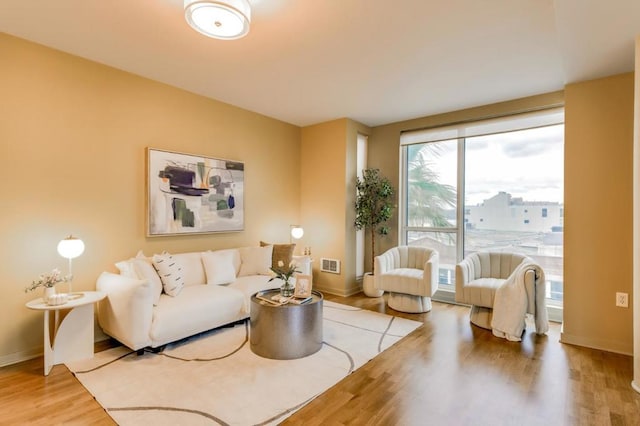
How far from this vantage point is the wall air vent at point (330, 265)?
5.18 meters

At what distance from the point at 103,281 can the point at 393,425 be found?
9.27 feet

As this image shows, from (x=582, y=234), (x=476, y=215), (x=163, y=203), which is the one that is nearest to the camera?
(x=582, y=234)

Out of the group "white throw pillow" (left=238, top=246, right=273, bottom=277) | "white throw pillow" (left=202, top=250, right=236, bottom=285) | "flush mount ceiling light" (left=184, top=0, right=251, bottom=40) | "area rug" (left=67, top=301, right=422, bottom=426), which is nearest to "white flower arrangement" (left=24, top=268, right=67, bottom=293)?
"area rug" (left=67, top=301, right=422, bottom=426)

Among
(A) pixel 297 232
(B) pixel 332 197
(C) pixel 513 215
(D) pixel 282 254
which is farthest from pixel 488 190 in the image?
(D) pixel 282 254

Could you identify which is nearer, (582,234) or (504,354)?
(504,354)

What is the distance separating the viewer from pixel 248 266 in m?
4.33

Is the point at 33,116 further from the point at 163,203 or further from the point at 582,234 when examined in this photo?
the point at 582,234

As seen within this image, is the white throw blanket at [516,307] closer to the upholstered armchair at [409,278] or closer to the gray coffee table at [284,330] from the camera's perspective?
the upholstered armchair at [409,278]

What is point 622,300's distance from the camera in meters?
3.03

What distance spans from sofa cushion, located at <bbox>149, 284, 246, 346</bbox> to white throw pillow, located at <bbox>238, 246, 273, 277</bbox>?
0.64m

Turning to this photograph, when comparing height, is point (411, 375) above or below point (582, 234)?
below

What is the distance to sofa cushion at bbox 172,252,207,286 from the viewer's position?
12.1 feet

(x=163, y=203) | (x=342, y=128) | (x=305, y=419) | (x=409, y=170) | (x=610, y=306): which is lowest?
(x=305, y=419)

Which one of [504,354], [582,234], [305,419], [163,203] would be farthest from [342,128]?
[305,419]
